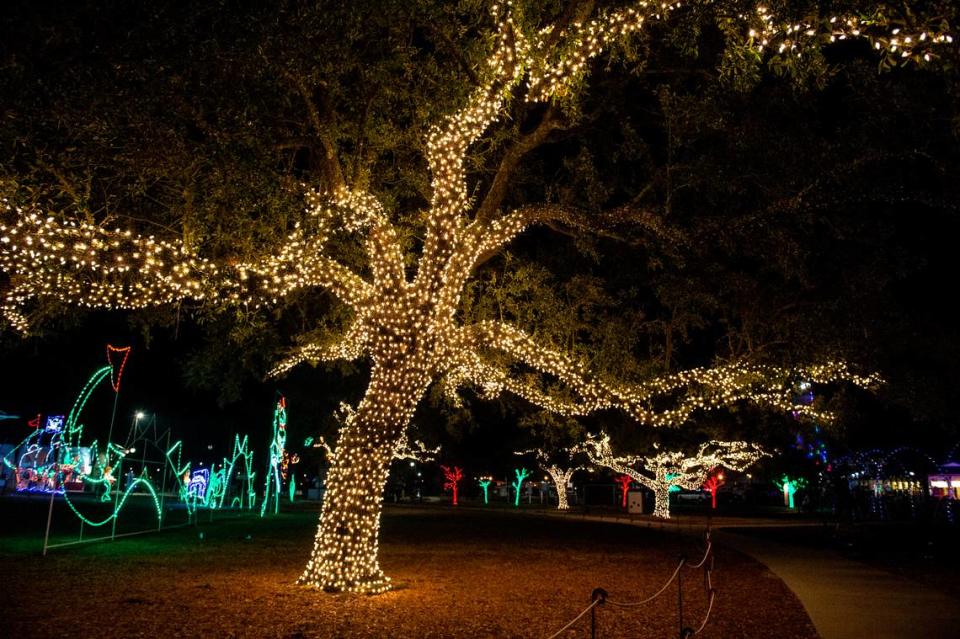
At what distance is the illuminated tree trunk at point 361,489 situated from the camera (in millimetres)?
9281

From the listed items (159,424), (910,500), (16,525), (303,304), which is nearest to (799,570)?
(303,304)

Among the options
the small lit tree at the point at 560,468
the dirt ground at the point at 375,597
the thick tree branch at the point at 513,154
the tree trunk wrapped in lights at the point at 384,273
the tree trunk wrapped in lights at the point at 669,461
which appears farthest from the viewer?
the small lit tree at the point at 560,468

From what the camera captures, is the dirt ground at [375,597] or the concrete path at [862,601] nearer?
the dirt ground at [375,597]

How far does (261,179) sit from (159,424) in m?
35.8

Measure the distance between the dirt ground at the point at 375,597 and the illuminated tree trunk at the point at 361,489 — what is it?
315mm

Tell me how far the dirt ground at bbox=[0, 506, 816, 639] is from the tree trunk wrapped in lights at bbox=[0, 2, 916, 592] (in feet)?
3.70

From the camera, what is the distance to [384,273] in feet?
31.6

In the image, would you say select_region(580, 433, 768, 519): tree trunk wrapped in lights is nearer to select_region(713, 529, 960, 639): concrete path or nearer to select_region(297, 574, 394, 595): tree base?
select_region(713, 529, 960, 639): concrete path

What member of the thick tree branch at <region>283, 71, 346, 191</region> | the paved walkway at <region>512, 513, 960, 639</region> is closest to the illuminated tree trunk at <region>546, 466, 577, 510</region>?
the paved walkway at <region>512, 513, 960, 639</region>

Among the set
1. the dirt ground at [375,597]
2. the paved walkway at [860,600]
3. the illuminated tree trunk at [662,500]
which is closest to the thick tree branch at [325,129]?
the dirt ground at [375,597]

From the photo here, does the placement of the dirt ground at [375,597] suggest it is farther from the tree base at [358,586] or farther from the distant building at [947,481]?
the distant building at [947,481]

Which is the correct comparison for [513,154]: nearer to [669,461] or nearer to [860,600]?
[860,600]

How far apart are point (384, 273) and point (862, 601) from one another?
7439 millimetres

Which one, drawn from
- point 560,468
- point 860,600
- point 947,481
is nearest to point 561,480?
point 560,468
